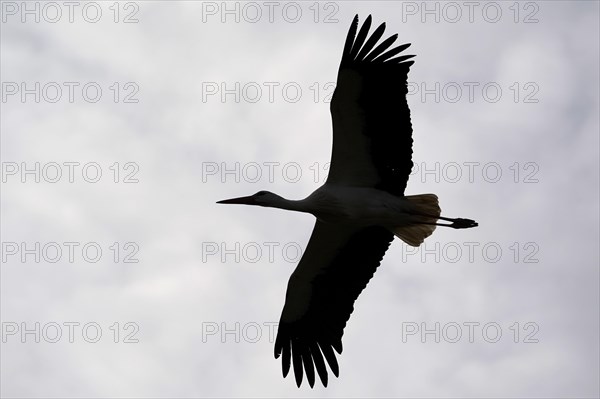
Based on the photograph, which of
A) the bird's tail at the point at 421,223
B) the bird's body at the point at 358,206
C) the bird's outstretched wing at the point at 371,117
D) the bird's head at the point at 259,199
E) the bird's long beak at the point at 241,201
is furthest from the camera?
the bird's long beak at the point at 241,201

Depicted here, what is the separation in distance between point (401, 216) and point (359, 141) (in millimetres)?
998

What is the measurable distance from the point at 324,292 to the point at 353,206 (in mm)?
1497

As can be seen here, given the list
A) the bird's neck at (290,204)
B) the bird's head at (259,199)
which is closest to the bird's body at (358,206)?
the bird's neck at (290,204)

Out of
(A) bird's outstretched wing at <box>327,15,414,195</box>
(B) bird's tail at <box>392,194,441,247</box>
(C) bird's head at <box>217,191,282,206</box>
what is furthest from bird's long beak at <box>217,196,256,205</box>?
(B) bird's tail at <box>392,194,441,247</box>

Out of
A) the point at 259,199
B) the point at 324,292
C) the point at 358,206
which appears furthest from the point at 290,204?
the point at 324,292

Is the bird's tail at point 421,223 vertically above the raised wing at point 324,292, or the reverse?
the bird's tail at point 421,223

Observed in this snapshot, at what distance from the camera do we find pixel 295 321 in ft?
45.0

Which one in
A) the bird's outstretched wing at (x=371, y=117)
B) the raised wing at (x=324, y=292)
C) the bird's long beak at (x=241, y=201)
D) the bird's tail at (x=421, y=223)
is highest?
the bird's outstretched wing at (x=371, y=117)

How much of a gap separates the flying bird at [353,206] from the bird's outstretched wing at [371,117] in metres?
0.01

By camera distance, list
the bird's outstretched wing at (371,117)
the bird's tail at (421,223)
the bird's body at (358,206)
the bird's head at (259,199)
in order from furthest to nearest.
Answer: the bird's head at (259,199), the bird's tail at (421,223), the bird's body at (358,206), the bird's outstretched wing at (371,117)

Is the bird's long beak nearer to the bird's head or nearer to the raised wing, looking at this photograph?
the bird's head

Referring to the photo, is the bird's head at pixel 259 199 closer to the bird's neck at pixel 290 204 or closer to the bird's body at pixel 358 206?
the bird's neck at pixel 290 204

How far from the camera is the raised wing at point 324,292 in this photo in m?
13.2

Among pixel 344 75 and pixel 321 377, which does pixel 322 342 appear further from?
pixel 344 75
